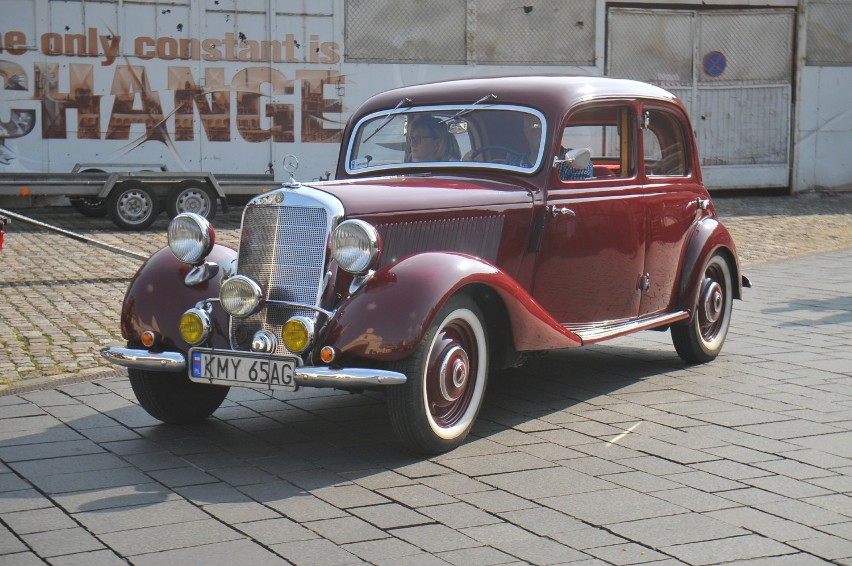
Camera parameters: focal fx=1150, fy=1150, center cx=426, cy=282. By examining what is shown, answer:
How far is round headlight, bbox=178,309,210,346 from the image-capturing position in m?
5.27

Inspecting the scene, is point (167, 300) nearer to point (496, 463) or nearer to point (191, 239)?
point (191, 239)

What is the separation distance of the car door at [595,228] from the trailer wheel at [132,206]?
9.34 metres

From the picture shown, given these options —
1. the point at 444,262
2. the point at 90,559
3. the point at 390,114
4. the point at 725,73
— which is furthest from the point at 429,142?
the point at 725,73

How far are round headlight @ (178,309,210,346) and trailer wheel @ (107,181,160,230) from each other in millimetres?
10131

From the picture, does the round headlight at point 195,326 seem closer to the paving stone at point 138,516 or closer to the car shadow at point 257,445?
the car shadow at point 257,445

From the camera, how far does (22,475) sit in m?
4.87

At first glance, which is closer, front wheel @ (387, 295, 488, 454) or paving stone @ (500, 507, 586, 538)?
paving stone @ (500, 507, 586, 538)

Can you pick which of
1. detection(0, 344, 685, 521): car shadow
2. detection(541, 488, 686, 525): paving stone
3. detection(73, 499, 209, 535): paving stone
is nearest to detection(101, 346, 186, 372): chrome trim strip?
detection(0, 344, 685, 521): car shadow

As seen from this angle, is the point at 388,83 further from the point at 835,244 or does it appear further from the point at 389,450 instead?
the point at 389,450

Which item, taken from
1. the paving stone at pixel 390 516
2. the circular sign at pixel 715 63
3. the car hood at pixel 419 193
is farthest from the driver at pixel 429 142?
the circular sign at pixel 715 63

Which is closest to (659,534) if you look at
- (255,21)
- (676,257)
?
(676,257)

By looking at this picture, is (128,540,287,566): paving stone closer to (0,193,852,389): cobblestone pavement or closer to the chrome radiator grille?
the chrome radiator grille

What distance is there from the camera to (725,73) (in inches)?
812

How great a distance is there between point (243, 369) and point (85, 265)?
23.3ft
